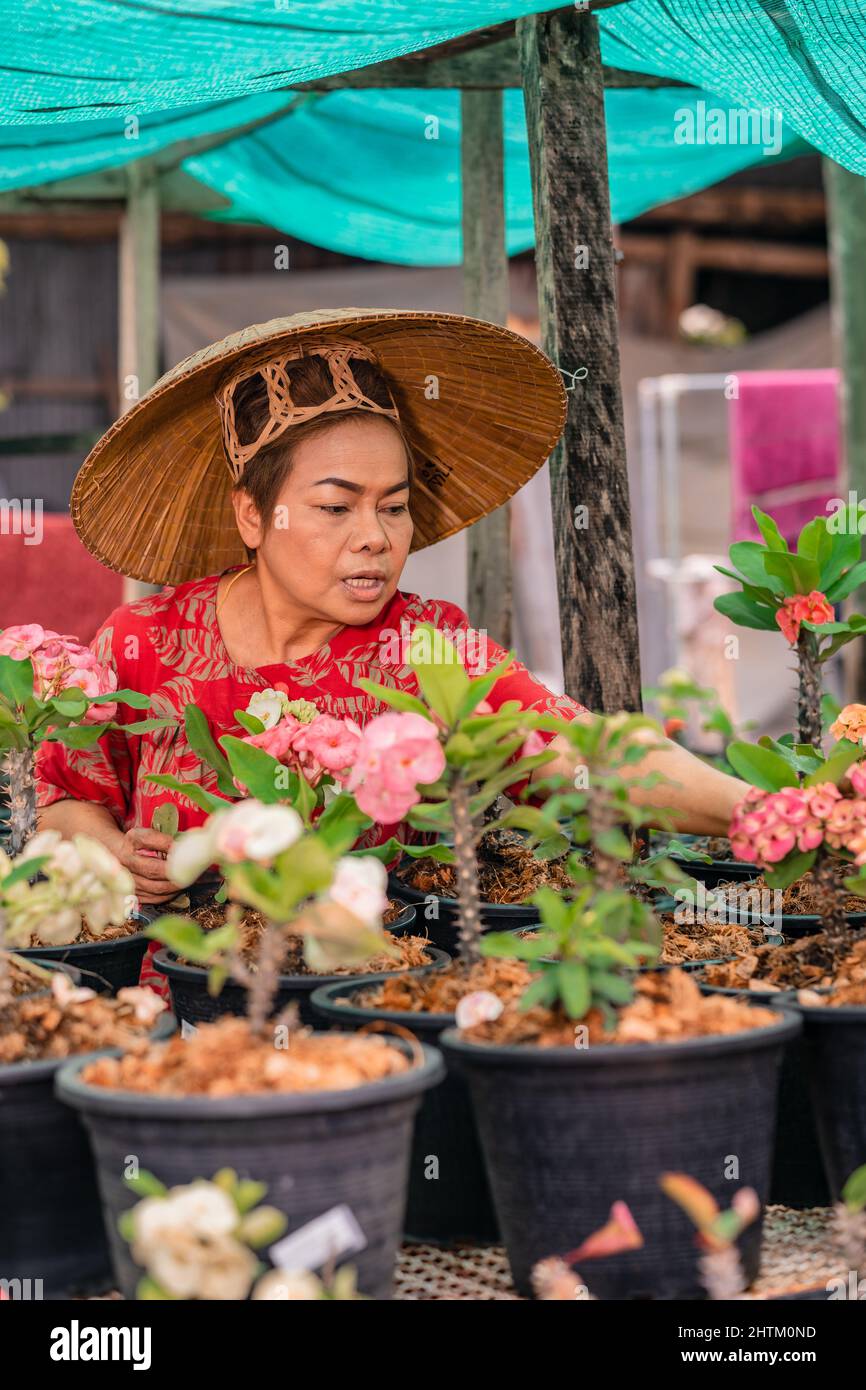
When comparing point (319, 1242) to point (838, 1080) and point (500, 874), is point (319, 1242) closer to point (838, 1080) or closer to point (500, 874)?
point (838, 1080)

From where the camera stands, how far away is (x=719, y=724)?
3.44 m

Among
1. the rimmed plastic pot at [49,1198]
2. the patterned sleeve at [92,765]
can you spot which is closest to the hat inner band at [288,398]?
the patterned sleeve at [92,765]

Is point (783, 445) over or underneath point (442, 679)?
over

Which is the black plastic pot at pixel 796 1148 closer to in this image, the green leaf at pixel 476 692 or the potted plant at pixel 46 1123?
the green leaf at pixel 476 692

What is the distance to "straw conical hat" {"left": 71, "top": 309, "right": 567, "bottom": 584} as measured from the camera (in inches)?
95.3

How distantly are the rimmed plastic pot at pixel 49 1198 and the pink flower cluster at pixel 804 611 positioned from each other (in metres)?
1.23

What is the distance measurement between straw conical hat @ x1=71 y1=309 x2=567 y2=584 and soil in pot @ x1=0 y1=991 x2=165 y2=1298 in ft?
3.64

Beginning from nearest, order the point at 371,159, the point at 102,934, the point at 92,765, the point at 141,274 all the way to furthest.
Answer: the point at 102,934 → the point at 92,765 → the point at 371,159 → the point at 141,274

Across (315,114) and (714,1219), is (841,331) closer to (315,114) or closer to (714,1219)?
(315,114)

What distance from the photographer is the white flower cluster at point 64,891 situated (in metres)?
1.63

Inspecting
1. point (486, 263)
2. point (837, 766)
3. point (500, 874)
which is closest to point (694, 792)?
point (837, 766)

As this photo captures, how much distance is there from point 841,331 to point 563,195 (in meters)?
2.67

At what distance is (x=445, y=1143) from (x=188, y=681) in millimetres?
1000

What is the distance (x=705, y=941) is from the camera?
205 centimetres
